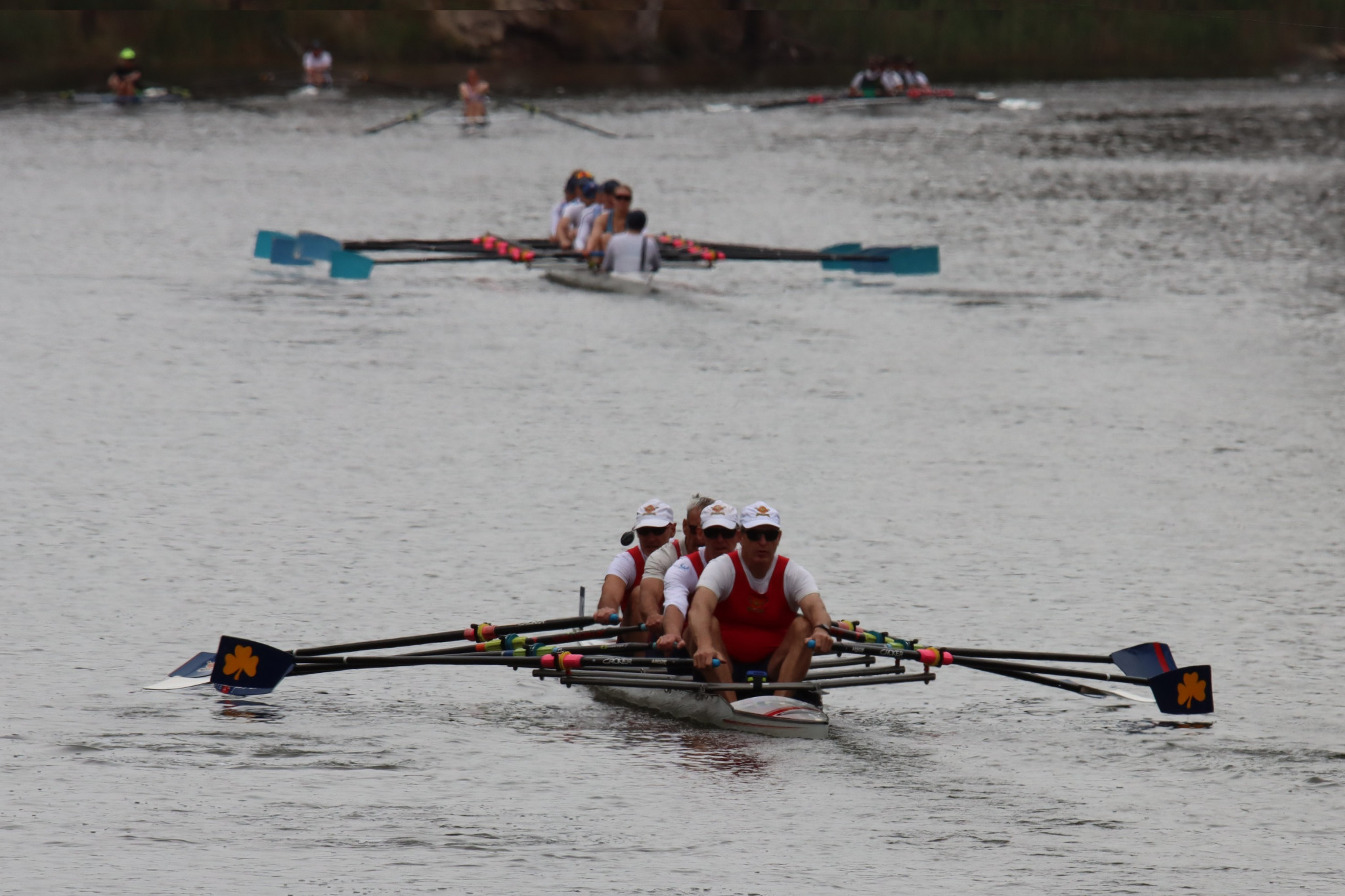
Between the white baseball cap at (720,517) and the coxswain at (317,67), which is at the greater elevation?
the coxswain at (317,67)

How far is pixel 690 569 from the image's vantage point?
14555mm

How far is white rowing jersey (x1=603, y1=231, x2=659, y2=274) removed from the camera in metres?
32.0

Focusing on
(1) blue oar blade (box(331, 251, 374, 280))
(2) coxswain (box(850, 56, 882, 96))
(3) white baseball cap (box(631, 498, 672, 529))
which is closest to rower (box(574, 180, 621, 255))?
(1) blue oar blade (box(331, 251, 374, 280))

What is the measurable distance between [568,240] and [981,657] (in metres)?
20.2

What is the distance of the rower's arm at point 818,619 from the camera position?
44.0 ft

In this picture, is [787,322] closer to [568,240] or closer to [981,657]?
[568,240]

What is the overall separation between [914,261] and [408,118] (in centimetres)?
2774

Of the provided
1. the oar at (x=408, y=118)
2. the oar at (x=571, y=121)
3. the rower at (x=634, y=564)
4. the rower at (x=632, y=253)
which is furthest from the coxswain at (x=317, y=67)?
the rower at (x=634, y=564)

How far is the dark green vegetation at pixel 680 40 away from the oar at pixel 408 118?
13.8 m

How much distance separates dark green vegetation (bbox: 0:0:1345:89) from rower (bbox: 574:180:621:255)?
51.0 meters

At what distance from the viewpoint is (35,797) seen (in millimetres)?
12859

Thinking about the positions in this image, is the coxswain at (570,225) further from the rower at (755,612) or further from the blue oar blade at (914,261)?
the rower at (755,612)

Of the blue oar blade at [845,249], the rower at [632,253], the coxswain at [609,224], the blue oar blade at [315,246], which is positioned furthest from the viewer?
the blue oar blade at [315,246]

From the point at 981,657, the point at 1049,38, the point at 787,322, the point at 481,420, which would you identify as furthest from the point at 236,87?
the point at 981,657
